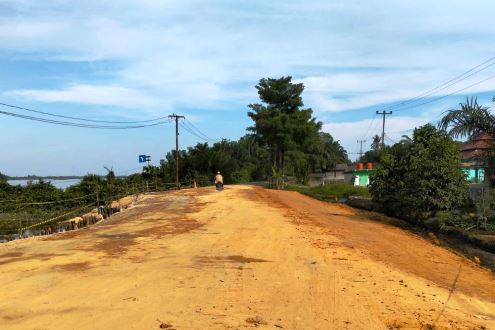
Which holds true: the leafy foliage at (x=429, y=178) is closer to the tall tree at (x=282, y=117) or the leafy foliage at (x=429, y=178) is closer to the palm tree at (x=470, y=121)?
the palm tree at (x=470, y=121)

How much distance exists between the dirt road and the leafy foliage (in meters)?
3.31

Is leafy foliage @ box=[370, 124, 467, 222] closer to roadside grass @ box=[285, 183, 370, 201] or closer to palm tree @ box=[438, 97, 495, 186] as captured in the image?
palm tree @ box=[438, 97, 495, 186]

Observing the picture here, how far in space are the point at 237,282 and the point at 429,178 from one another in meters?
12.0

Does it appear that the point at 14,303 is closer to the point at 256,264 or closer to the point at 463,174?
the point at 256,264

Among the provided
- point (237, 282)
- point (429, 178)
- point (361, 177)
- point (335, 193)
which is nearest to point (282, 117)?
point (361, 177)

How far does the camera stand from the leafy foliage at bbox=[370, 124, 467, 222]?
58.1 feet

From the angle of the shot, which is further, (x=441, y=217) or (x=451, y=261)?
(x=441, y=217)

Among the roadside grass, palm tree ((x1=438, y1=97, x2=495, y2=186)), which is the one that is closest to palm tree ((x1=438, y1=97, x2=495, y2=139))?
palm tree ((x1=438, y1=97, x2=495, y2=186))

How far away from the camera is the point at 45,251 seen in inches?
441

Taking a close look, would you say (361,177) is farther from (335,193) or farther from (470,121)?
(470,121)

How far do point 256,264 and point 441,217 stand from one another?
32.9 ft

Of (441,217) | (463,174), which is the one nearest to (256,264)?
(441,217)

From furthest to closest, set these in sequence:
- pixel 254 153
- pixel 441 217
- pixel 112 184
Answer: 1. pixel 254 153
2. pixel 112 184
3. pixel 441 217

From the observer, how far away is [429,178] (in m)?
18.0
